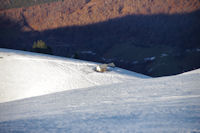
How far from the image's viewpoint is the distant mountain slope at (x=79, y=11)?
14.7 metres

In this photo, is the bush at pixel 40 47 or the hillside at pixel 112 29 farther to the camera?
the bush at pixel 40 47

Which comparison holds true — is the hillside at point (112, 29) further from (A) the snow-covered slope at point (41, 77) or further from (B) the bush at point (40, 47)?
(A) the snow-covered slope at point (41, 77)


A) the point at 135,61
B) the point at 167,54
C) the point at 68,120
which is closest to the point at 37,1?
the point at 135,61

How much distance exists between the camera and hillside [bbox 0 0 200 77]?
44.8 feet

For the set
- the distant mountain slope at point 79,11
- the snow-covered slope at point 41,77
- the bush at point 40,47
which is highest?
the distant mountain slope at point 79,11

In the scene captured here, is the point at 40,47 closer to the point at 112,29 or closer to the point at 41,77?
the point at 112,29

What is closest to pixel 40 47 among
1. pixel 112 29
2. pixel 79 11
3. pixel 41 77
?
pixel 79 11

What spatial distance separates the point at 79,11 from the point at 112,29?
2.90m

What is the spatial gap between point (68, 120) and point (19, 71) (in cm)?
669

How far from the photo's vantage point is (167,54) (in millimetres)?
13359

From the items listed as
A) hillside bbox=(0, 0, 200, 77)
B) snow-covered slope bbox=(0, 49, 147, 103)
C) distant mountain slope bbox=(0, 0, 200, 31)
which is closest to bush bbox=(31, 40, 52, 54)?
hillside bbox=(0, 0, 200, 77)

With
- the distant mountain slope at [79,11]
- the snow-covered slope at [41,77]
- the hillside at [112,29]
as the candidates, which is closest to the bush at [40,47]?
the hillside at [112,29]

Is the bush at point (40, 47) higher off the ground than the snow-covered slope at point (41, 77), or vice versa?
the bush at point (40, 47)

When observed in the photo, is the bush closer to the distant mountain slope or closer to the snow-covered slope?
the distant mountain slope
